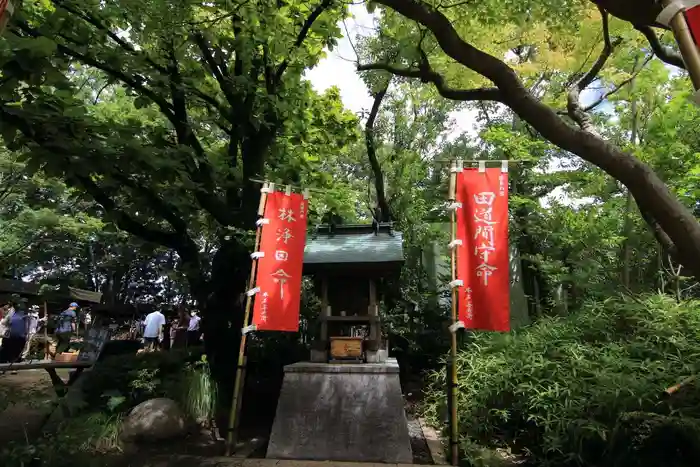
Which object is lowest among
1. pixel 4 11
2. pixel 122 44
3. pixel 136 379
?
A: pixel 136 379

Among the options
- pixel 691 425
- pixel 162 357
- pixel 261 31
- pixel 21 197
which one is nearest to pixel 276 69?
pixel 261 31

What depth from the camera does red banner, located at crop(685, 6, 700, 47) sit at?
2.20 meters

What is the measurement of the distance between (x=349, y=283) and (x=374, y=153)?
4954mm

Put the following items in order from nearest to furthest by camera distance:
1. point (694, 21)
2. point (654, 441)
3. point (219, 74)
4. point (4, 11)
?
point (694, 21)
point (4, 11)
point (654, 441)
point (219, 74)

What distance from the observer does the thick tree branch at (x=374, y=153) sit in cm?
1224

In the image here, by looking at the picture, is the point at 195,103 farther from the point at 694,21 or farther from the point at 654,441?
the point at 654,441

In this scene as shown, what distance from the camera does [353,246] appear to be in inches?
384

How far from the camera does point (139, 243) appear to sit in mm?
9273

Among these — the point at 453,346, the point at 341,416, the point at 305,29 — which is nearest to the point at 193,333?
the point at 341,416

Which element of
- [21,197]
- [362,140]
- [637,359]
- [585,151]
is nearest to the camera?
[585,151]

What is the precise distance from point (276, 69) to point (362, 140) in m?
4.32

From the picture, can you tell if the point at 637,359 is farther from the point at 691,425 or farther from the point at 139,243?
the point at 139,243

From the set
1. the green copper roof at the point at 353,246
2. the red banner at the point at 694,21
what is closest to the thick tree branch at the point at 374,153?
the green copper roof at the point at 353,246

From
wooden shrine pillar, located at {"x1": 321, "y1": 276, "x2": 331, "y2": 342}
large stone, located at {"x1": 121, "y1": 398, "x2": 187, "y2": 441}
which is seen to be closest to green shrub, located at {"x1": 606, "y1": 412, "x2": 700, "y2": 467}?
wooden shrine pillar, located at {"x1": 321, "y1": 276, "x2": 331, "y2": 342}
